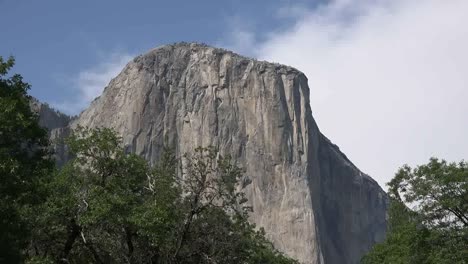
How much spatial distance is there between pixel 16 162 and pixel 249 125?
13386 centimetres

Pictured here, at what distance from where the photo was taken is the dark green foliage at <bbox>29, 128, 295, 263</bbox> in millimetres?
24141

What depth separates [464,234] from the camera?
3097cm

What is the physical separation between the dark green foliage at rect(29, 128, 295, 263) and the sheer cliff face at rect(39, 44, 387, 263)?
116 meters

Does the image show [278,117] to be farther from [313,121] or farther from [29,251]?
[29,251]

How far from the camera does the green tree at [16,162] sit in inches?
761

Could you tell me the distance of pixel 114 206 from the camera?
24.3 metres

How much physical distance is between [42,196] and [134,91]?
13468 cm

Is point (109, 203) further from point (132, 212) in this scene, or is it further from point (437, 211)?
point (437, 211)

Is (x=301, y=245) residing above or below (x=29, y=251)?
above

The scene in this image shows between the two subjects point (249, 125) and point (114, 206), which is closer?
point (114, 206)

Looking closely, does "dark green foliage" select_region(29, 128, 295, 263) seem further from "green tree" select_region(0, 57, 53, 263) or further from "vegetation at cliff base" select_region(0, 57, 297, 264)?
"green tree" select_region(0, 57, 53, 263)

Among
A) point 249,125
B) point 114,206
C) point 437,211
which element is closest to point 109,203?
point 114,206

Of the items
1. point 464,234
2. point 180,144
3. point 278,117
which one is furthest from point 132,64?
point 464,234

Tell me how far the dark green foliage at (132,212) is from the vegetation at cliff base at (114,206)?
1.6 inches
